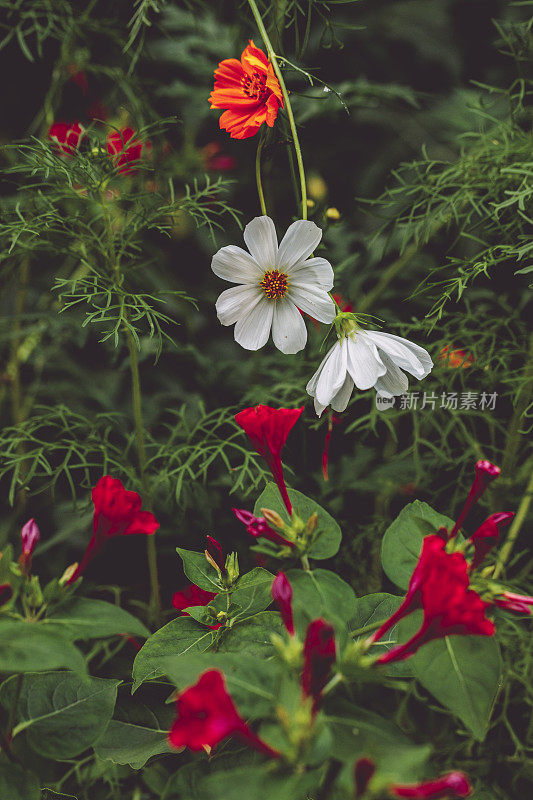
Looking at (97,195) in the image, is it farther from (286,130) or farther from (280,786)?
(280,786)

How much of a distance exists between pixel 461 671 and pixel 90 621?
0.19 metres

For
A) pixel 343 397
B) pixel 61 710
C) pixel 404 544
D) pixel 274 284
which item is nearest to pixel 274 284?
pixel 274 284

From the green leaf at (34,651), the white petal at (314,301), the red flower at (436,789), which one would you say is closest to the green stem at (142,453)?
the white petal at (314,301)

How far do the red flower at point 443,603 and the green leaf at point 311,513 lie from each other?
79 millimetres

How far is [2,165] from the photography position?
3.22 ft

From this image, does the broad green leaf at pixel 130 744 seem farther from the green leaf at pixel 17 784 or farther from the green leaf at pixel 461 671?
the green leaf at pixel 461 671

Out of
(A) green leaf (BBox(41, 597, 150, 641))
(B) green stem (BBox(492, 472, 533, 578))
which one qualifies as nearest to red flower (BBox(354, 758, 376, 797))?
(A) green leaf (BBox(41, 597, 150, 641))

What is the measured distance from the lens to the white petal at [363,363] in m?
0.42

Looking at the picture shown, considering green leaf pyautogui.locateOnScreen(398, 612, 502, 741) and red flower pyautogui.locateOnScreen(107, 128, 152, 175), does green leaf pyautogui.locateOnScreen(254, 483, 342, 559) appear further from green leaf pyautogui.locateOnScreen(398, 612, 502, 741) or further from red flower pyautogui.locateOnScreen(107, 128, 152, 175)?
red flower pyautogui.locateOnScreen(107, 128, 152, 175)

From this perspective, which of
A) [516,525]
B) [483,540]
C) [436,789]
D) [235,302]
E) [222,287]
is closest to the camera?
[436,789]

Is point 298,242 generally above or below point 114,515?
above

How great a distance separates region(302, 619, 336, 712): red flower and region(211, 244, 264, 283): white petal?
25 centimetres

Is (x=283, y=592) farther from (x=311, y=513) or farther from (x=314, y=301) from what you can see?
(x=314, y=301)

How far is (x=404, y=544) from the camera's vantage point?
1.32 ft
